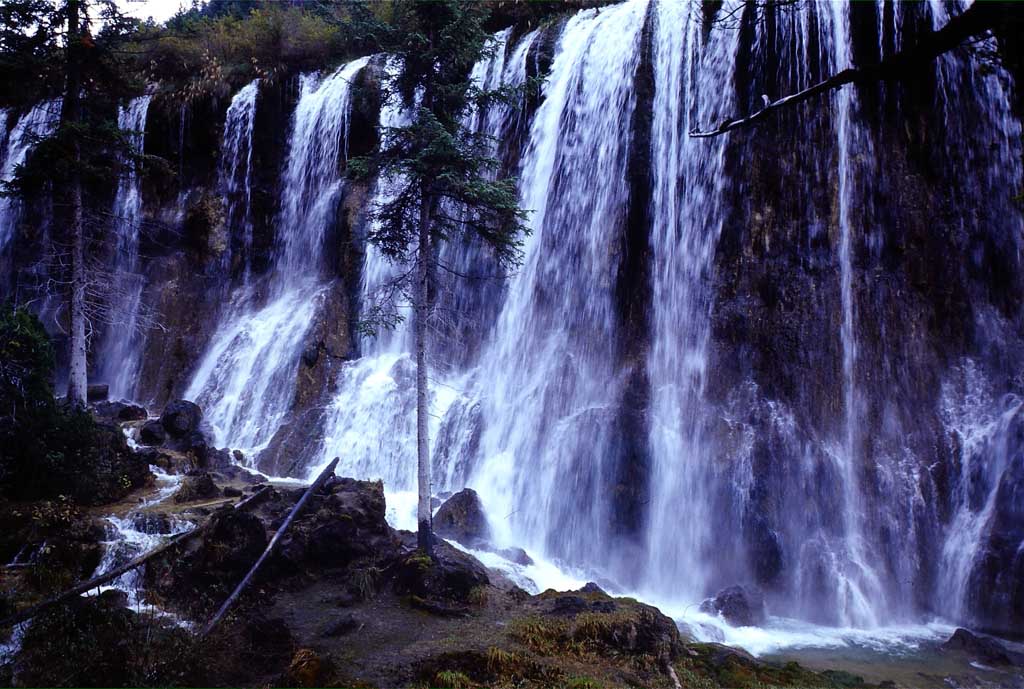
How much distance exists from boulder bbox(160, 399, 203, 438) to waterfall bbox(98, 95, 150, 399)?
20.0 feet

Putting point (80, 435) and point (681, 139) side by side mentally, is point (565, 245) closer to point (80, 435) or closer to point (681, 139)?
point (681, 139)

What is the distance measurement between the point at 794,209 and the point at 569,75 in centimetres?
804

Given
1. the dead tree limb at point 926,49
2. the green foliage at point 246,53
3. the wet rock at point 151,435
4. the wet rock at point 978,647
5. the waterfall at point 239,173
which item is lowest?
the wet rock at point 978,647

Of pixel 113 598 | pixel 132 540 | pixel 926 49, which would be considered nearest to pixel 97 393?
pixel 132 540

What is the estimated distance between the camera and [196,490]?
13.2 meters

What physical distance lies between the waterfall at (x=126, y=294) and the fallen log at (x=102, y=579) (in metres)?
15.6

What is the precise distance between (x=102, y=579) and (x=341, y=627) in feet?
10.0

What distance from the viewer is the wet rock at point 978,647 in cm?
1021

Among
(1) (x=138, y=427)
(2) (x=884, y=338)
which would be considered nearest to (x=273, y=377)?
(1) (x=138, y=427)

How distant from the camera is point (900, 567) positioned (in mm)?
13547

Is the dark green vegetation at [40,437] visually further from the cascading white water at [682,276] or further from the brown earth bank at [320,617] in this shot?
the cascading white water at [682,276]

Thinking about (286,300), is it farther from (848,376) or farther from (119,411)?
(848,376)

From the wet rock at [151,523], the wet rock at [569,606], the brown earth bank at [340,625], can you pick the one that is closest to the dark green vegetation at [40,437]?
the brown earth bank at [340,625]

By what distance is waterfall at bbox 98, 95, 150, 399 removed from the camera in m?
24.2
